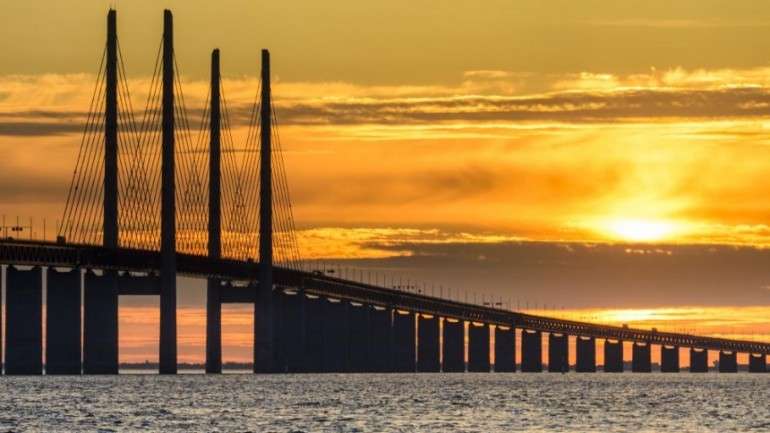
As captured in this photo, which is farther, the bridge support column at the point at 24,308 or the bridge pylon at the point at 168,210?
the bridge pylon at the point at 168,210

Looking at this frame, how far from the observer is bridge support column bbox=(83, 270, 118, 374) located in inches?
6850

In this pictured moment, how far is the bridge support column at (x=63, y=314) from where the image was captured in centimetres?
17025

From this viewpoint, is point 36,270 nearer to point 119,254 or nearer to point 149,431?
point 119,254

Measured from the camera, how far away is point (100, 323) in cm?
17375

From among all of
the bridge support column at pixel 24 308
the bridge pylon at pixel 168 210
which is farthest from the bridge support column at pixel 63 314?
the bridge pylon at pixel 168 210

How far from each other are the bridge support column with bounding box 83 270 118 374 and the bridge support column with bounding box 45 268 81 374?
94.6 inches

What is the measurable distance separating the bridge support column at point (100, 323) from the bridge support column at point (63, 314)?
2.40m

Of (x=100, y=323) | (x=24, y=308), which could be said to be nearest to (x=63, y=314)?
(x=100, y=323)

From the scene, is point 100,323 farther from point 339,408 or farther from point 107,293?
point 339,408

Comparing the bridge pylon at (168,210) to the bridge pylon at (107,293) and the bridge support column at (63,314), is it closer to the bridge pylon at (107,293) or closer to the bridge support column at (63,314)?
the bridge pylon at (107,293)

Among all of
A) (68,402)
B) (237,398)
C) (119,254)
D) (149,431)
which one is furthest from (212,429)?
(119,254)

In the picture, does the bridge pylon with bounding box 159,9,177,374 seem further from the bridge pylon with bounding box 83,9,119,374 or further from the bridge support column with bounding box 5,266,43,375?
the bridge support column with bounding box 5,266,43,375

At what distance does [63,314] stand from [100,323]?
13.9 feet

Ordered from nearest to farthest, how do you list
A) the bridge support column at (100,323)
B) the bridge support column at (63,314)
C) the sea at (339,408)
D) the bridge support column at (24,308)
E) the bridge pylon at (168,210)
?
A: 1. the sea at (339,408)
2. the bridge support column at (24,308)
3. the bridge support column at (63,314)
4. the bridge support column at (100,323)
5. the bridge pylon at (168,210)
